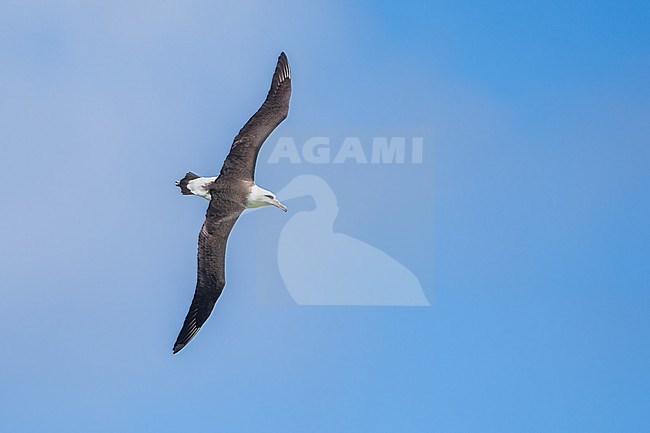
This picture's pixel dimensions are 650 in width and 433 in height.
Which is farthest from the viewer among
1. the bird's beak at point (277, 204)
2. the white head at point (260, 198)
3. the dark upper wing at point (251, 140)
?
the bird's beak at point (277, 204)

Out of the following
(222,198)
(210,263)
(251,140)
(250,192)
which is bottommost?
(210,263)

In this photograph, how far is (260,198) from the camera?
1069 inches

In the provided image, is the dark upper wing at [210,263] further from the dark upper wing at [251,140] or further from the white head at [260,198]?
the dark upper wing at [251,140]

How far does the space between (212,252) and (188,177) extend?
2.10 metres

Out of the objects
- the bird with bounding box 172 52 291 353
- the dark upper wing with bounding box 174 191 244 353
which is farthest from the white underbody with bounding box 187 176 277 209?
the dark upper wing with bounding box 174 191 244 353

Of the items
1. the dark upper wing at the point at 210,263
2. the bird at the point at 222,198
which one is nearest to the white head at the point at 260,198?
the bird at the point at 222,198

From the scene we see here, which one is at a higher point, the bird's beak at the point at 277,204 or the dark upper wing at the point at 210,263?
the bird's beak at the point at 277,204

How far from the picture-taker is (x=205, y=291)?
26.5 metres

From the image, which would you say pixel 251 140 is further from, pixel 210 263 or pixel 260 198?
pixel 210 263

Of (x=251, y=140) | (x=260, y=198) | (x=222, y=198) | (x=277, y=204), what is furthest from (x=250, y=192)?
(x=251, y=140)

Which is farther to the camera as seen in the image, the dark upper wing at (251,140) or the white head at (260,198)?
the white head at (260,198)

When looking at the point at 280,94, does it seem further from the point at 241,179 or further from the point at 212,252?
the point at 212,252

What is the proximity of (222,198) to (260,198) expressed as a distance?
38.4 inches

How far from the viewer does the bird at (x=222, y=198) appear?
26.4m
